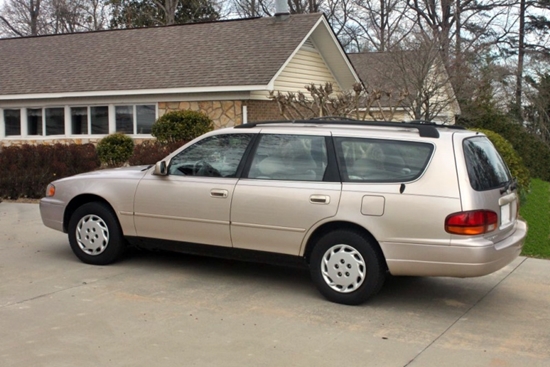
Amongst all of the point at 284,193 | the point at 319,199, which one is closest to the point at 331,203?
the point at 319,199

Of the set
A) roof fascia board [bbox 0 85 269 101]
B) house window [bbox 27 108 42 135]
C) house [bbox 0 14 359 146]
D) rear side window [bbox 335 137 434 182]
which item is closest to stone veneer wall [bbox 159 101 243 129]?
house [bbox 0 14 359 146]

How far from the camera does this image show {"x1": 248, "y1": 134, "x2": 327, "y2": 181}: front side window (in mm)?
6523

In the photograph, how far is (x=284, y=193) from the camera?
21.2ft

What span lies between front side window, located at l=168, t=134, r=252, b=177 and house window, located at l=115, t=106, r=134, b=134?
12.8m

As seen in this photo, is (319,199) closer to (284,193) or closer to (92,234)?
(284,193)

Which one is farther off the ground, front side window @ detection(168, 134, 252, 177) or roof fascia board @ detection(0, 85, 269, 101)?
roof fascia board @ detection(0, 85, 269, 101)

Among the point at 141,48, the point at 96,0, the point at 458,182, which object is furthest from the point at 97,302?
the point at 96,0

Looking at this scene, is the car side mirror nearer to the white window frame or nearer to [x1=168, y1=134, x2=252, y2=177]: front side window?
[x1=168, y1=134, x2=252, y2=177]: front side window

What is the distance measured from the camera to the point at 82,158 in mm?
14859

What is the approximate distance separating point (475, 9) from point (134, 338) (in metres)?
34.1

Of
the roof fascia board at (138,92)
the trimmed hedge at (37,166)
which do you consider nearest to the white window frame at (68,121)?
the roof fascia board at (138,92)

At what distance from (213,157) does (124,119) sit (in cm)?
1326

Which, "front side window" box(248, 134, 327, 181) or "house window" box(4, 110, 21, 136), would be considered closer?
"front side window" box(248, 134, 327, 181)

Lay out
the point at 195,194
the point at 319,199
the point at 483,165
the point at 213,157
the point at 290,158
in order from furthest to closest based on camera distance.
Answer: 1. the point at 213,157
2. the point at 195,194
3. the point at 290,158
4. the point at 319,199
5. the point at 483,165
